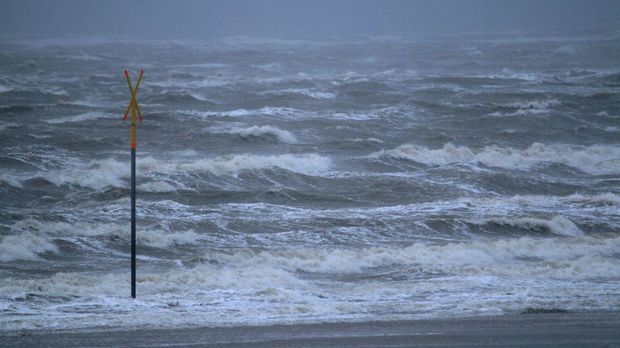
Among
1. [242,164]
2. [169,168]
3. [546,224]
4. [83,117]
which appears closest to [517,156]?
[242,164]

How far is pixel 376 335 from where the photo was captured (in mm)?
8086

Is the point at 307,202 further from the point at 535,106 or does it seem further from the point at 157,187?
the point at 535,106

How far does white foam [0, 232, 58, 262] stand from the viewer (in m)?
12.1

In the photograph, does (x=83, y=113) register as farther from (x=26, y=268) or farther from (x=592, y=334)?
(x=592, y=334)

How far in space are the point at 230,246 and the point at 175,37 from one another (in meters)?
73.3

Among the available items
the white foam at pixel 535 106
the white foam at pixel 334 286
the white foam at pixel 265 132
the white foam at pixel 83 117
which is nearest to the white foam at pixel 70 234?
the white foam at pixel 334 286

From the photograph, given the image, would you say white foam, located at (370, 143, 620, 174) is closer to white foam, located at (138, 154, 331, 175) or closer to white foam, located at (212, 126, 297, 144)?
white foam, located at (138, 154, 331, 175)

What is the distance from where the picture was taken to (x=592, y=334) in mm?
8086

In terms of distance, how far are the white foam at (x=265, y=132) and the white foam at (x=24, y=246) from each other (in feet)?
37.8

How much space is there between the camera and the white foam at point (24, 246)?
12102 millimetres

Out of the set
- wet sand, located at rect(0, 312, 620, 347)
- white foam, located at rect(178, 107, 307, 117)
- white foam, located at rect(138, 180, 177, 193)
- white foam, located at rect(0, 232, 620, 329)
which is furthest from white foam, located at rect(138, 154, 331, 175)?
wet sand, located at rect(0, 312, 620, 347)

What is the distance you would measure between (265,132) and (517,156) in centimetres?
720

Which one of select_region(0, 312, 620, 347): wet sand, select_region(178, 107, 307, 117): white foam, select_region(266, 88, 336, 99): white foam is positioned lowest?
select_region(0, 312, 620, 347): wet sand

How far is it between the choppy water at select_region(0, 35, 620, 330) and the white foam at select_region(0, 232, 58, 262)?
0.03 meters
